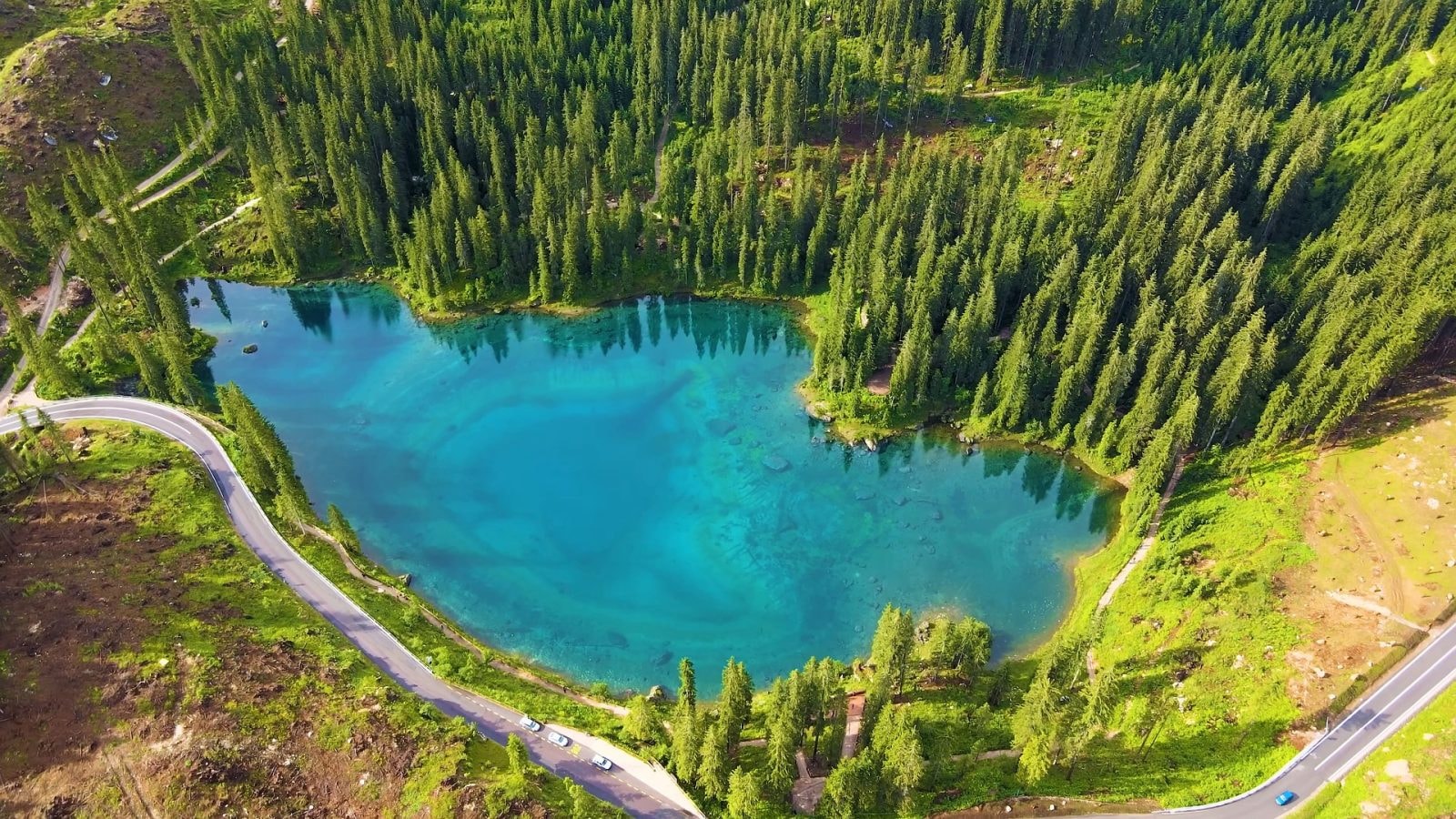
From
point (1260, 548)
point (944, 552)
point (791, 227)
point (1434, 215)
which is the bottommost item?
point (944, 552)

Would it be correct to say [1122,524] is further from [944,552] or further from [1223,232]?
[1223,232]

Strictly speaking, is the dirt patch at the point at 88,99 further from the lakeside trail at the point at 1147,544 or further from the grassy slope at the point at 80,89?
the lakeside trail at the point at 1147,544

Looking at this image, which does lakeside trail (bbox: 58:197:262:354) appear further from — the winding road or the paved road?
the winding road

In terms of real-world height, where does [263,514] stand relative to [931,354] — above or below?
below

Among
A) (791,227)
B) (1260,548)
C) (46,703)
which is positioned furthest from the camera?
(791,227)

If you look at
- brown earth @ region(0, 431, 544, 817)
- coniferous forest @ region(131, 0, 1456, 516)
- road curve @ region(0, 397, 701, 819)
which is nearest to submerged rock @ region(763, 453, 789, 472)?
coniferous forest @ region(131, 0, 1456, 516)

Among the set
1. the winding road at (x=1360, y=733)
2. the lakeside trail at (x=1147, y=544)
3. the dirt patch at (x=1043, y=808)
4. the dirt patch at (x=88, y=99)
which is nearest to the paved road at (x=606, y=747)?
the winding road at (x=1360, y=733)

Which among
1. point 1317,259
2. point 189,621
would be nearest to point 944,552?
point 1317,259
